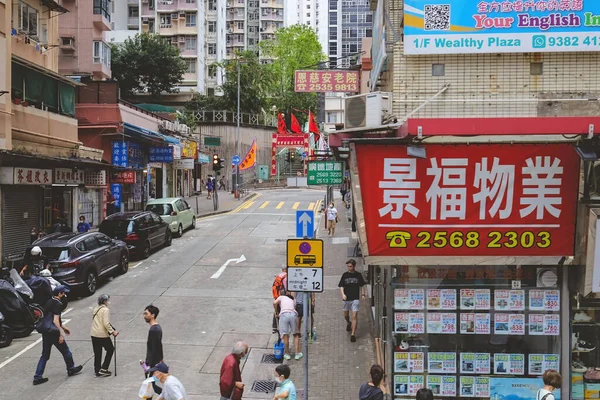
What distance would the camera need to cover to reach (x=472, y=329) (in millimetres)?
9133

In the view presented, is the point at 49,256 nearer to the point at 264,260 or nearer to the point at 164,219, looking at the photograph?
the point at 264,260

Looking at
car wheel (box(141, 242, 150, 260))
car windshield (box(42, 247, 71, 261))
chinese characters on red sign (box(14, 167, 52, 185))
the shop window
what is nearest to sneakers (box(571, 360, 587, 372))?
the shop window

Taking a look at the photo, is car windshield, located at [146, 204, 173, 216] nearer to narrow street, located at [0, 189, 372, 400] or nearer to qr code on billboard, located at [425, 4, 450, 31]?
narrow street, located at [0, 189, 372, 400]

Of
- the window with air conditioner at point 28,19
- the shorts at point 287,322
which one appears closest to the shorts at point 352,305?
the shorts at point 287,322

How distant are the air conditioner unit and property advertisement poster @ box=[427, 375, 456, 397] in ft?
12.6

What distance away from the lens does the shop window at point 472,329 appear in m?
9.04

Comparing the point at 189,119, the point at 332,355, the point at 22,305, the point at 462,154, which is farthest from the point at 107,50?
the point at 462,154

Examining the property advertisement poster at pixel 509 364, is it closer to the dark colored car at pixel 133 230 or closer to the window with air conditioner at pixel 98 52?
the dark colored car at pixel 133 230

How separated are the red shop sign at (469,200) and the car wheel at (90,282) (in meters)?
10.6

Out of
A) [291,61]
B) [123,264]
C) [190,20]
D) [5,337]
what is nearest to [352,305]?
[5,337]

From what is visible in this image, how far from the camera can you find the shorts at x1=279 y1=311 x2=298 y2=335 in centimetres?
1159

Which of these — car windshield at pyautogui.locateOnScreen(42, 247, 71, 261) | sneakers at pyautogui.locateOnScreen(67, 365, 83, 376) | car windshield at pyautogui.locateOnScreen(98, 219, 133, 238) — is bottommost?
sneakers at pyautogui.locateOnScreen(67, 365, 83, 376)

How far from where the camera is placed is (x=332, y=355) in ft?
39.8

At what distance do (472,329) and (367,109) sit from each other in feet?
11.8
